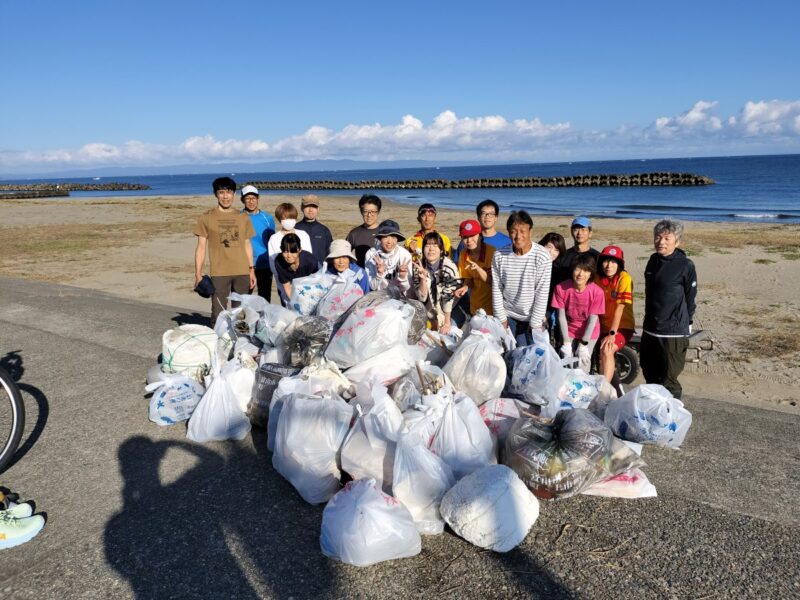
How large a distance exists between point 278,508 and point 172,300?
6.38m

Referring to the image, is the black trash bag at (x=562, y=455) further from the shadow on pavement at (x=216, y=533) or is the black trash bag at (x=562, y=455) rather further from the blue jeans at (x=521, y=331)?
the blue jeans at (x=521, y=331)

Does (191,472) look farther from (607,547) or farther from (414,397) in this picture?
(607,547)

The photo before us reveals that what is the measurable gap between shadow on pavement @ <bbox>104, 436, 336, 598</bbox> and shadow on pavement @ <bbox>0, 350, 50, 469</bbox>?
2.22ft

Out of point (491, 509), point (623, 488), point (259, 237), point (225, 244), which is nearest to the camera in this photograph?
point (491, 509)

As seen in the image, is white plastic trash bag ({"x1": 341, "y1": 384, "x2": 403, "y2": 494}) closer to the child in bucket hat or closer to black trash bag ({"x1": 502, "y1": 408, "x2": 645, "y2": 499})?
black trash bag ({"x1": 502, "y1": 408, "x2": 645, "y2": 499})

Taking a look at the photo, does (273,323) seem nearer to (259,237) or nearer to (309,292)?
(309,292)

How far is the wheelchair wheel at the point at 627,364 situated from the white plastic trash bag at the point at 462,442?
223 cm

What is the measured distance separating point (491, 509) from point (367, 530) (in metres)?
0.56

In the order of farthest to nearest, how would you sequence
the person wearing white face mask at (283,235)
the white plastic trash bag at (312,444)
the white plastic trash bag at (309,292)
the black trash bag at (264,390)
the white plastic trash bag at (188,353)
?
1. the person wearing white face mask at (283,235)
2. the white plastic trash bag at (309,292)
3. the white plastic trash bag at (188,353)
4. the black trash bag at (264,390)
5. the white plastic trash bag at (312,444)

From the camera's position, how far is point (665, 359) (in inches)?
153

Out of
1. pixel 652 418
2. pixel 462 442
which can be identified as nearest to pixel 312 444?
pixel 462 442

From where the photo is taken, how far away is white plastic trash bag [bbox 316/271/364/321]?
13.5ft

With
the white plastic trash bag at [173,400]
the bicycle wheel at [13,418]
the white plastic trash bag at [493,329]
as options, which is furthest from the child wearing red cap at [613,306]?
the bicycle wheel at [13,418]

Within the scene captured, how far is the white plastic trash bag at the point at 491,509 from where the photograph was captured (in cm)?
243
